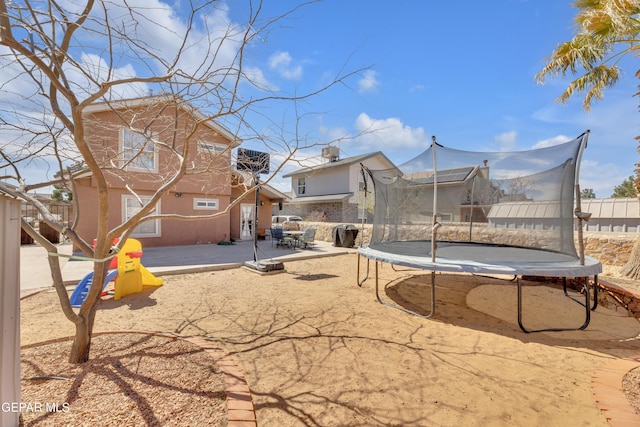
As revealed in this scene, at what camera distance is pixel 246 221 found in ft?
48.5

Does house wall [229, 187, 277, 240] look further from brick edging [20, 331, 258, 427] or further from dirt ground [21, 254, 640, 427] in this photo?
brick edging [20, 331, 258, 427]

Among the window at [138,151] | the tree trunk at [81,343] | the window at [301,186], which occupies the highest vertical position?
the window at [301,186]

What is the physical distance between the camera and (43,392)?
1996 mm

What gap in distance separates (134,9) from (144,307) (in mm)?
4064

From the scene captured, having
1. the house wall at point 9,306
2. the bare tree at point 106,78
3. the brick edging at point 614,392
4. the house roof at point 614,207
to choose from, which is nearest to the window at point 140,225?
the bare tree at point 106,78

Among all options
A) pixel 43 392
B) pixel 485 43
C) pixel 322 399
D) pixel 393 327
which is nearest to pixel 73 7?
pixel 43 392

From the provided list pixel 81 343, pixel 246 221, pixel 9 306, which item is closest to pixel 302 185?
pixel 246 221

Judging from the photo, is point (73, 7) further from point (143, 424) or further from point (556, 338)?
point (556, 338)

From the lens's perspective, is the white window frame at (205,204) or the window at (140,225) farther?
the white window frame at (205,204)

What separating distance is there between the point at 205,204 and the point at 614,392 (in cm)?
1319

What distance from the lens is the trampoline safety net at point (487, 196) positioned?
4621mm

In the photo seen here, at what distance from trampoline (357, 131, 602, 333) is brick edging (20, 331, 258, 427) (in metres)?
2.84

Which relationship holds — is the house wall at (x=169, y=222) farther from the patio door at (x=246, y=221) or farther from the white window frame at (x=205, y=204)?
the patio door at (x=246, y=221)

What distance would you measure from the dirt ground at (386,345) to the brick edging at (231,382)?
124mm
